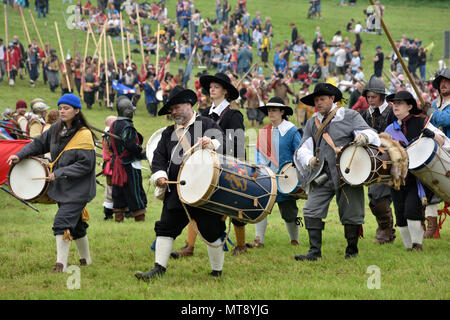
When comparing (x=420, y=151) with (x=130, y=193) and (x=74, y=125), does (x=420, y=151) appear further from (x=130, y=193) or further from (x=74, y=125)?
(x=130, y=193)

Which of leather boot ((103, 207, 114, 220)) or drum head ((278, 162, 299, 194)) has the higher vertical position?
drum head ((278, 162, 299, 194))

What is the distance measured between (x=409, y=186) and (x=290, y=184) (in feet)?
4.91

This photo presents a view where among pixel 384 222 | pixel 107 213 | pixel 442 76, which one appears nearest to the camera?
pixel 442 76

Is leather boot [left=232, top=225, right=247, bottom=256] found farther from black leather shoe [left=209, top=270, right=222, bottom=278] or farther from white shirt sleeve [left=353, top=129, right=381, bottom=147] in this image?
white shirt sleeve [left=353, top=129, right=381, bottom=147]

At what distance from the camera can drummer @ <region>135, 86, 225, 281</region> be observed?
675 cm

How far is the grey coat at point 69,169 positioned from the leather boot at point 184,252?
1480mm

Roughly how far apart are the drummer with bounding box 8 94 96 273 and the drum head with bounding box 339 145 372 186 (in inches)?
108

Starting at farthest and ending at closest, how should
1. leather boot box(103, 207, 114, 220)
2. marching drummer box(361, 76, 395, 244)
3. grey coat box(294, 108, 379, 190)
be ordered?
1. leather boot box(103, 207, 114, 220)
2. marching drummer box(361, 76, 395, 244)
3. grey coat box(294, 108, 379, 190)

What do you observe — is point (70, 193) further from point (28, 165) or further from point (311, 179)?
point (311, 179)

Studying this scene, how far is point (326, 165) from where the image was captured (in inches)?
307

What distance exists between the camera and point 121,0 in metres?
43.8

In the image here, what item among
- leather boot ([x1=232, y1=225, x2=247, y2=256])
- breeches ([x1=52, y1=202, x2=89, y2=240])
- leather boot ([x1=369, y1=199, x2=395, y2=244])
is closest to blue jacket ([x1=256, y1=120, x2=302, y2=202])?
leather boot ([x1=232, y1=225, x2=247, y2=256])

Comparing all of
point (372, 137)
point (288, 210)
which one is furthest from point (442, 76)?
point (288, 210)

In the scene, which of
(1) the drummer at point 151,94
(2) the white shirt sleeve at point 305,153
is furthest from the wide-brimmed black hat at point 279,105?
(1) the drummer at point 151,94
